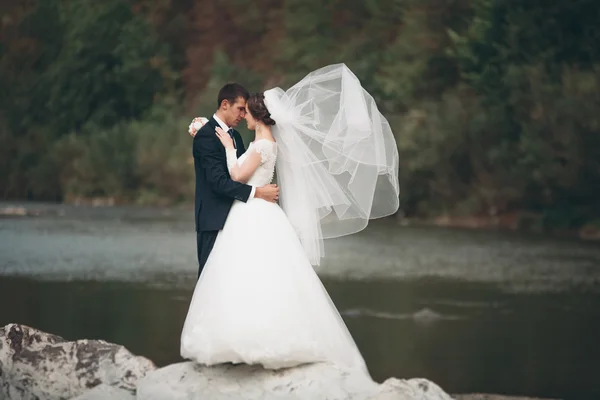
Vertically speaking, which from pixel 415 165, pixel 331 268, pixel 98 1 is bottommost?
pixel 331 268

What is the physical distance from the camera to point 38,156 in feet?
65.5

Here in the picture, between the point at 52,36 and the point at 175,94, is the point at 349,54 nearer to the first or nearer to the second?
the point at 175,94

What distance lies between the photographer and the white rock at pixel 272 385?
4.24 m

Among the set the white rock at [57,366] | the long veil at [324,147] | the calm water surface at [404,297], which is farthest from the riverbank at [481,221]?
the white rock at [57,366]

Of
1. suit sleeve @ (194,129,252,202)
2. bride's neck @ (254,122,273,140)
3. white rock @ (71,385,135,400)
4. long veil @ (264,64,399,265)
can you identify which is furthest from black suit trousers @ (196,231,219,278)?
white rock @ (71,385,135,400)

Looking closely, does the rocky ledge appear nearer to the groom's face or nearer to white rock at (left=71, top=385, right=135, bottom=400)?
white rock at (left=71, top=385, right=135, bottom=400)

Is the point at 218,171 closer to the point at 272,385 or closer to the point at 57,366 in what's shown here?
the point at 272,385

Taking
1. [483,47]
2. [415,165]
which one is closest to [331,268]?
[415,165]

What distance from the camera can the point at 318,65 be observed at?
2239cm

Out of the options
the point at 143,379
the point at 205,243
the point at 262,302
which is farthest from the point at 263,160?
the point at 143,379

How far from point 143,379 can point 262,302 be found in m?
0.57

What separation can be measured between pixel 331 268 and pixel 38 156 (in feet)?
26.8

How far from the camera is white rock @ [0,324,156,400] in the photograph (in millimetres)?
4863

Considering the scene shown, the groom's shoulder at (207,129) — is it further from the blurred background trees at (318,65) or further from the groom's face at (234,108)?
the blurred background trees at (318,65)
